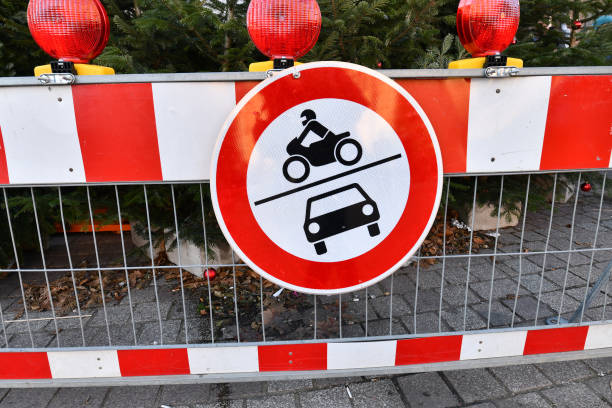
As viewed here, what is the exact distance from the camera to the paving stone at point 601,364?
225cm

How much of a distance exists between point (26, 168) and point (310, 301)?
2.09m

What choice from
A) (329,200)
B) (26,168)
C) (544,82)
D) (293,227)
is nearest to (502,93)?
(544,82)

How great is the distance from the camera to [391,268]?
1.67m

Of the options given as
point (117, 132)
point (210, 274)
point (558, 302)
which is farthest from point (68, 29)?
point (558, 302)

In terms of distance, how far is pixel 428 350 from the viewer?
1.94 m

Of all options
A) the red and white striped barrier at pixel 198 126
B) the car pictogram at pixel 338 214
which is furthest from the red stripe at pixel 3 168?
the car pictogram at pixel 338 214

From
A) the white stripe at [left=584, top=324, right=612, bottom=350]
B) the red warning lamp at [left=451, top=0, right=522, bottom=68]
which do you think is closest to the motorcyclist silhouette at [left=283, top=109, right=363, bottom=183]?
the red warning lamp at [left=451, top=0, right=522, bottom=68]

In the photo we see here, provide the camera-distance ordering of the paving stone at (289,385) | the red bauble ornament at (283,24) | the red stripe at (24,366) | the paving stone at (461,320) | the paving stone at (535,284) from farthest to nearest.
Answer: the paving stone at (535,284), the paving stone at (461,320), the paving stone at (289,385), the red stripe at (24,366), the red bauble ornament at (283,24)

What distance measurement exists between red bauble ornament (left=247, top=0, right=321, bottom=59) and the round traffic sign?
117mm

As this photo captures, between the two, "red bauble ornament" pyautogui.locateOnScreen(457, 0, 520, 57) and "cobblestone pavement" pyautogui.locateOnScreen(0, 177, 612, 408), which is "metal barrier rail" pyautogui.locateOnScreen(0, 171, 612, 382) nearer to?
"cobblestone pavement" pyautogui.locateOnScreen(0, 177, 612, 408)

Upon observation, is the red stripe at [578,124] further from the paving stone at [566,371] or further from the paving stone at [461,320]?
the paving stone at [461,320]

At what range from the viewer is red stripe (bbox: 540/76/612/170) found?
5.47 feet

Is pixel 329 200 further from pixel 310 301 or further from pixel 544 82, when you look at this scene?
pixel 310 301

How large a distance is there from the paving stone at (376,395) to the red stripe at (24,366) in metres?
1.56
